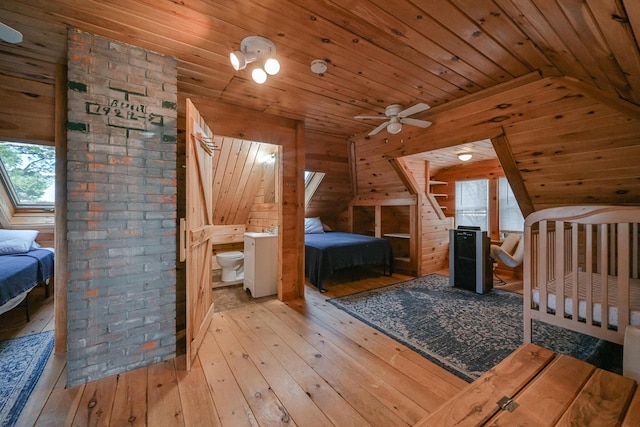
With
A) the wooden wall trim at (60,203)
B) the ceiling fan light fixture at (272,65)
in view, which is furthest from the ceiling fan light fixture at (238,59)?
the wooden wall trim at (60,203)

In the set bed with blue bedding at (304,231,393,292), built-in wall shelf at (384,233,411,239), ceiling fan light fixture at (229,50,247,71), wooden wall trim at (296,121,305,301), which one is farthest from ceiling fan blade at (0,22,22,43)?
built-in wall shelf at (384,233,411,239)

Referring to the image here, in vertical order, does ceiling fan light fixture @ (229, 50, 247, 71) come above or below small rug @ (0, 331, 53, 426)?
above

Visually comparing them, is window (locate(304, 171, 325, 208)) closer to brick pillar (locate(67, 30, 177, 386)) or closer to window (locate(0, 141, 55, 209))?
brick pillar (locate(67, 30, 177, 386))

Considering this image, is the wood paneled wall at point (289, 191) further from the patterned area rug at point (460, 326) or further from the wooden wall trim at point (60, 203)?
the wooden wall trim at point (60, 203)

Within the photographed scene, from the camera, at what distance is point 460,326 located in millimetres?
2566

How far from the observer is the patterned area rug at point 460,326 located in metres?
2.04

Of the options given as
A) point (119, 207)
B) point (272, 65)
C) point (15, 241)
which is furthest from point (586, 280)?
point (15, 241)

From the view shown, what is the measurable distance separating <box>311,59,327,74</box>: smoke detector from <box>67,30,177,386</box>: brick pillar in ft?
3.73

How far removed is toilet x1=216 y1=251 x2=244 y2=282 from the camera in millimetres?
3994

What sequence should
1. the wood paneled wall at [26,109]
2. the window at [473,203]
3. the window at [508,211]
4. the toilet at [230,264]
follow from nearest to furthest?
the wood paneled wall at [26,109] → the toilet at [230,264] → the window at [508,211] → the window at [473,203]

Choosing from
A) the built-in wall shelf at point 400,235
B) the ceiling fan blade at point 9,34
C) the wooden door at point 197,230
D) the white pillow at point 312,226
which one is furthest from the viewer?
the white pillow at point 312,226

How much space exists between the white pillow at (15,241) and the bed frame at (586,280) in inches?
198

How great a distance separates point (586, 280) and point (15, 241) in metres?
5.34

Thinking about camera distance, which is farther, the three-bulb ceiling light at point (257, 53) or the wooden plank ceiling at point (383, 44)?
the three-bulb ceiling light at point (257, 53)
